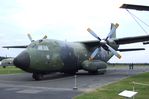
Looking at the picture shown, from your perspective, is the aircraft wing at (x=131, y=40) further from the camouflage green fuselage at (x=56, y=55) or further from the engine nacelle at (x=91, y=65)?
the camouflage green fuselage at (x=56, y=55)

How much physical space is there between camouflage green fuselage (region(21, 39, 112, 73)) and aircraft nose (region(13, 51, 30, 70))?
376 millimetres

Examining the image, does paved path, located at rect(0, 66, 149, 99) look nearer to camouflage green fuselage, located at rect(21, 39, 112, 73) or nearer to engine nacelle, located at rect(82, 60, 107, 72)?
camouflage green fuselage, located at rect(21, 39, 112, 73)

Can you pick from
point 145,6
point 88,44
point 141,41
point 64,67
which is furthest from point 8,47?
point 145,6

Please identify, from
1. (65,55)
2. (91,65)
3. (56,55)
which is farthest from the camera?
(91,65)

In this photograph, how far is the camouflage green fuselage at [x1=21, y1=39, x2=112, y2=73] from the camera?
27938 millimetres

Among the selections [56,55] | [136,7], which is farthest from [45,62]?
[136,7]

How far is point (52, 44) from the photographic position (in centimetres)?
3102

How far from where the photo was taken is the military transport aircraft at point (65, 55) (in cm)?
2742

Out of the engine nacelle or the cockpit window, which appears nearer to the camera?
the cockpit window

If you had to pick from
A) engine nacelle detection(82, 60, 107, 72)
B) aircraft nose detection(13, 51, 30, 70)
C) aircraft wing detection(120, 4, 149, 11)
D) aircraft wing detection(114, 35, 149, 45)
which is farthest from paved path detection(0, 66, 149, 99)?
aircraft wing detection(114, 35, 149, 45)

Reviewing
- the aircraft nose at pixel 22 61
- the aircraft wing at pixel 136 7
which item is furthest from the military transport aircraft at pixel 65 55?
the aircraft wing at pixel 136 7

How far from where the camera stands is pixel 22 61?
1039 inches

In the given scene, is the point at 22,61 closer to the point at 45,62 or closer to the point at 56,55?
the point at 45,62

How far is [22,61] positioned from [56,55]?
527 centimetres
